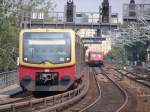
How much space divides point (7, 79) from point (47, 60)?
A: 8779mm

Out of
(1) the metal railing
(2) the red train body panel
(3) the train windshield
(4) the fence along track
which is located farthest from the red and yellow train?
(2) the red train body panel

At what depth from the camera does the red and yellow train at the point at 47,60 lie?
24219 mm

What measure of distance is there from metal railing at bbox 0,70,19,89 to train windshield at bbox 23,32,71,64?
20.6 feet

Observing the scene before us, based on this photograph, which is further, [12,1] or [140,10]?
[140,10]

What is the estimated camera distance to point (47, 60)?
960 inches

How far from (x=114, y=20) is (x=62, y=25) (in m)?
11.4

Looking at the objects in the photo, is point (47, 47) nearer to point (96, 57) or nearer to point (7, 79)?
point (7, 79)

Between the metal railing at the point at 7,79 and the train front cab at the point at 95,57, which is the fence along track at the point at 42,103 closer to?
the metal railing at the point at 7,79

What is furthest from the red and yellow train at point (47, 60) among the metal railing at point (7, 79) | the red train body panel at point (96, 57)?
the red train body panel at point (96, 57)

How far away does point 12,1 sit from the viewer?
141 ft

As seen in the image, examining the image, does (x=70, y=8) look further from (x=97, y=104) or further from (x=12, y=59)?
(x=97, y=104)

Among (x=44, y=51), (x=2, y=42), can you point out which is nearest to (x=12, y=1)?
(x=2, y=42)

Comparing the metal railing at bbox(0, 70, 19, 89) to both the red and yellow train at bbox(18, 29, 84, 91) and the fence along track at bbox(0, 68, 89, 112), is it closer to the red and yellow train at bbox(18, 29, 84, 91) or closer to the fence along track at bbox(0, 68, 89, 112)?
the red and yellow train at bbox(18, 29, 84, 91)

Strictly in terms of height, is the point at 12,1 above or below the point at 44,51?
above
